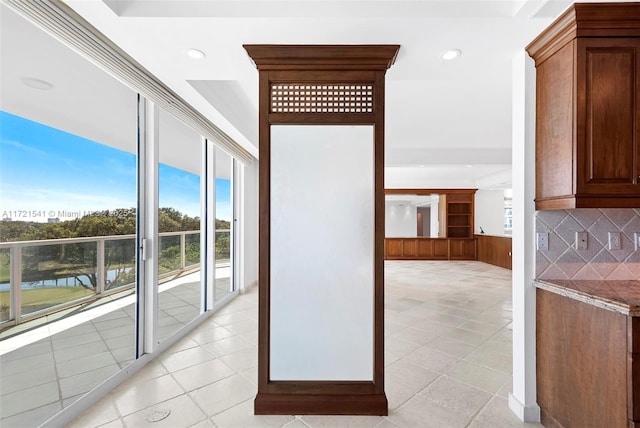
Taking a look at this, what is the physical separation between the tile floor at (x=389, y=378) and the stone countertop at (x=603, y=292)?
3.16 ft

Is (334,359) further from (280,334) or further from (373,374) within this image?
(280,334)

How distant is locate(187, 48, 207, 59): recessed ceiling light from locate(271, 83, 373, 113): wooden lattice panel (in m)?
0.54

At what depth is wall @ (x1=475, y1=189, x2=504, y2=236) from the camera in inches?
370

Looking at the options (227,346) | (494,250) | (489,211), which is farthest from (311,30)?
(489,211)

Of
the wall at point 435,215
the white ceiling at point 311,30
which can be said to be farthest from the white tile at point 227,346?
the wall at point 435,215

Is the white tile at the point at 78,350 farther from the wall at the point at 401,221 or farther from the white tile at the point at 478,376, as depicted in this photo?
the wall at the point at 401,221

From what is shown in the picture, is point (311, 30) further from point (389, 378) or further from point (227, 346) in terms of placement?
point (227, 346)

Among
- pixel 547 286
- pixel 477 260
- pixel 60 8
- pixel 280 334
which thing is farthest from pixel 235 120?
pixel 477 260

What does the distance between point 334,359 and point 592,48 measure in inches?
98.4

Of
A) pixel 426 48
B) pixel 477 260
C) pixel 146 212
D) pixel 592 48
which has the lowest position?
pixel 477 260

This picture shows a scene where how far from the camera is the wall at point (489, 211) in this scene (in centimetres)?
941

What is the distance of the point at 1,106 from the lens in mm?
1425

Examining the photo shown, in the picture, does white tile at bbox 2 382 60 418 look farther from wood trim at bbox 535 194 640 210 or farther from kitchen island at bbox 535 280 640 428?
wood trim at bbox 535 194 640 210

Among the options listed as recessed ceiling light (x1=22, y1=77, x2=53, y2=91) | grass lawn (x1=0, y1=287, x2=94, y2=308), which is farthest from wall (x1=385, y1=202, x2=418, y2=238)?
recessed ceiling light (x1=22, y1=77, x2=53, y2=91)
